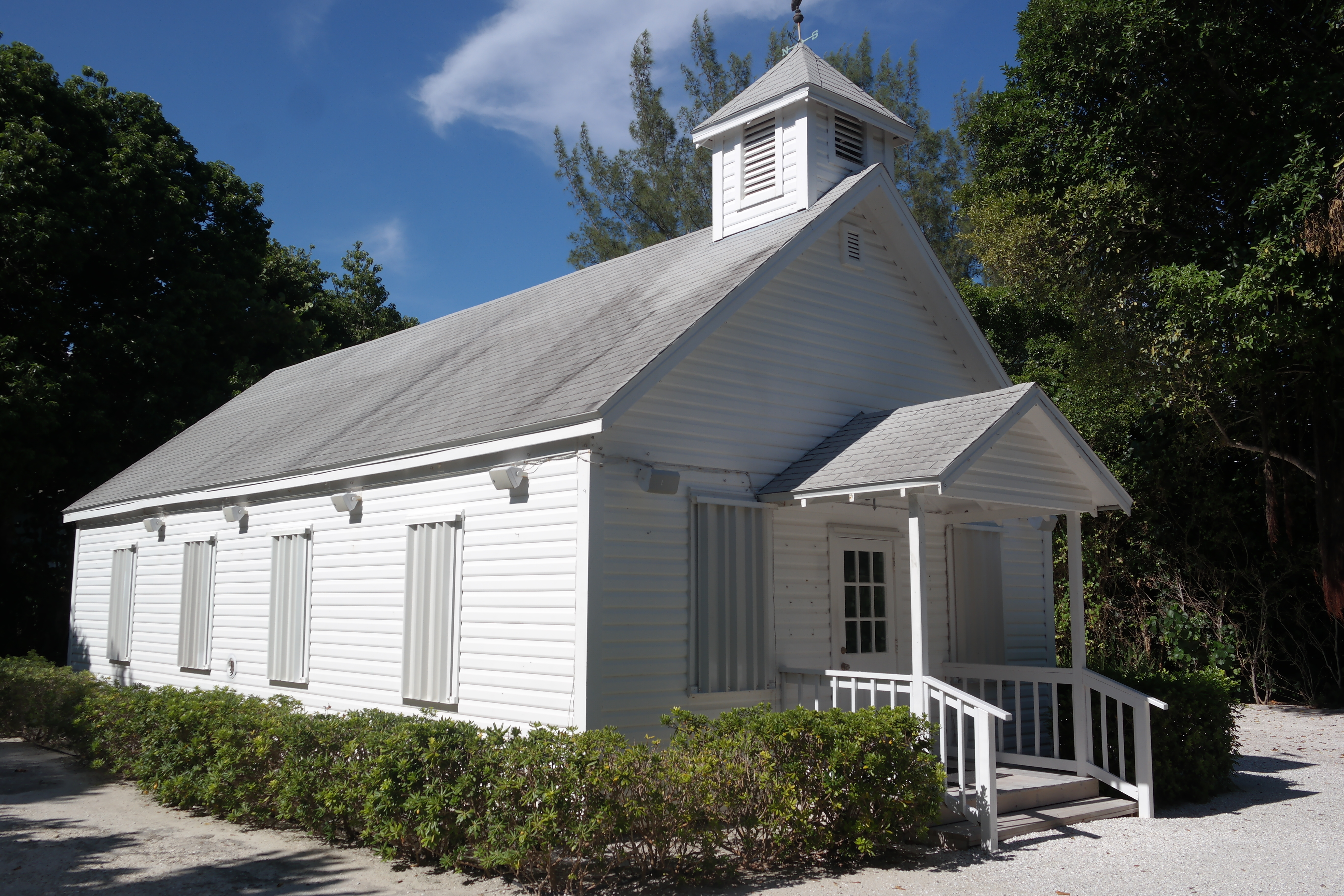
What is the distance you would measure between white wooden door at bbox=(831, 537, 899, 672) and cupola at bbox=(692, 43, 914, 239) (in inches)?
166

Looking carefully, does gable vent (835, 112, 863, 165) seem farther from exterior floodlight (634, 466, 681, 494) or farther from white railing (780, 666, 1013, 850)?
white railing (780, 666, 1013, 850)

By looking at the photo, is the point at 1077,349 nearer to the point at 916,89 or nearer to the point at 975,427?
the point at 975,427

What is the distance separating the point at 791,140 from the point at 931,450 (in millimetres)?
5253

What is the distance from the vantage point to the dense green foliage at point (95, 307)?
2155 centimetres

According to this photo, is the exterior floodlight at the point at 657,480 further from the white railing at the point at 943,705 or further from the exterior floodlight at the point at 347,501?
the exterior floodlight at the point at 347,501

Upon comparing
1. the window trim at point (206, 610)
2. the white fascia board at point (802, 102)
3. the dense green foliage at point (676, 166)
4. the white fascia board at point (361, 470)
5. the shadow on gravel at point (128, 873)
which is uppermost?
the dense green foliage at point (676, 166)

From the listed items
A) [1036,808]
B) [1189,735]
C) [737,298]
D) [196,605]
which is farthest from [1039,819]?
[196,605]

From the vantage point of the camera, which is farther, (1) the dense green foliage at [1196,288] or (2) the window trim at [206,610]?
(2) the window trim at [206,610]

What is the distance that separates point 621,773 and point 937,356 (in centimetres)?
779

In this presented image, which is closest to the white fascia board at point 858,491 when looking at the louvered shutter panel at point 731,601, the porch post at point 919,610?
the porch post at point 919,610

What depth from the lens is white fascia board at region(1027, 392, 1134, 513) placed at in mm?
9586

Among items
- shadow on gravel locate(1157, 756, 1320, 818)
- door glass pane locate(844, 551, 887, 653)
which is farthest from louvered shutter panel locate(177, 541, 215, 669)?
shadow on gravel locate(1157, 756, 1320, 818)

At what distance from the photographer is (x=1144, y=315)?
1623cm

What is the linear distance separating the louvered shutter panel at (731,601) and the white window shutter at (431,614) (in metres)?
2.58
